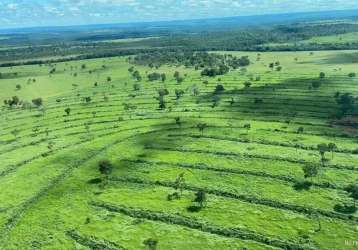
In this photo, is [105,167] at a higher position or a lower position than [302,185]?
higher

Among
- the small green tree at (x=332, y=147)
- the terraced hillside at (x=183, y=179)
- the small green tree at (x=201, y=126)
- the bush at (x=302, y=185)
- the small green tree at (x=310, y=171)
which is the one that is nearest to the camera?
the terraced hillside at (x=183, y=179)

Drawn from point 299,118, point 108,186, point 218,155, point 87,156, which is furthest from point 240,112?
point 108,186

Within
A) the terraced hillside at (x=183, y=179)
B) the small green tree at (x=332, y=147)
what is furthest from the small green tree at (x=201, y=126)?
the small green tree at (x=332, y=147)

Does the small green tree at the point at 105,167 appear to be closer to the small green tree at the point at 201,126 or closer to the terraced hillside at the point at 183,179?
the terraced hillside at the point at 183,179

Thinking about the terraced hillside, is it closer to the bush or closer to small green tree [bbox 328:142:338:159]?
the bush

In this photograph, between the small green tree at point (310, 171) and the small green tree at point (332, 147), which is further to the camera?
the small green tree at point (332, 147)

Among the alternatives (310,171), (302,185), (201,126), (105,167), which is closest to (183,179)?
(105,167)

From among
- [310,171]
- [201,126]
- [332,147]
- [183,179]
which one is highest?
[201,126]

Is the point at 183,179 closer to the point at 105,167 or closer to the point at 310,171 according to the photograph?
the point at 105,167
